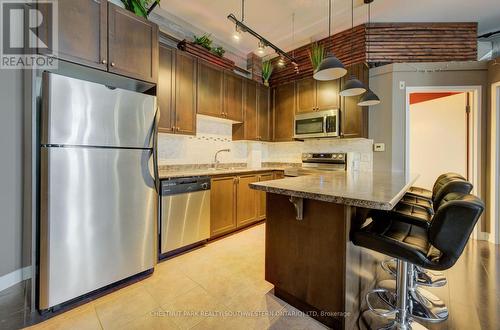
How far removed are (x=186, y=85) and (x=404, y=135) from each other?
10.6ft

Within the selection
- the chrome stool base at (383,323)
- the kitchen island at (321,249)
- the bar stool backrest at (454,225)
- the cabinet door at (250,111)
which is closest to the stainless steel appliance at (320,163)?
the cabinet door at (250,111)

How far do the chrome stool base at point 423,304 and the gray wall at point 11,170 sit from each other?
3.18 metres

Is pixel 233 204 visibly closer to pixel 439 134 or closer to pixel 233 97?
pixel 233 97

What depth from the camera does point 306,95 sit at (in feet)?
12.5

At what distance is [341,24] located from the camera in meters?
3.30

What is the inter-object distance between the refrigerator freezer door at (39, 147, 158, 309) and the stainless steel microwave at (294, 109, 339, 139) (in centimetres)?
262

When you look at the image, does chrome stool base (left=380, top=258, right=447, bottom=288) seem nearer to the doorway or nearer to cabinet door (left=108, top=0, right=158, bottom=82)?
the doorway

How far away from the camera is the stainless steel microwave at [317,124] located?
342cm

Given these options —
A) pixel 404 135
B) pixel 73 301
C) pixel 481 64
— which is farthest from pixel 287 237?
pixel 481 64

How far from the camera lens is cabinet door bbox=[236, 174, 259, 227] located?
3293 mm

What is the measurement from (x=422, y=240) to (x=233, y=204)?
2276mm

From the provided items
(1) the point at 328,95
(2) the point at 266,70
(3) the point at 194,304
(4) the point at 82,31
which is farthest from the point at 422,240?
(2) the point at 266,70

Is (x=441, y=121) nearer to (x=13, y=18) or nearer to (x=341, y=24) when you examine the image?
(x=341, y=24)

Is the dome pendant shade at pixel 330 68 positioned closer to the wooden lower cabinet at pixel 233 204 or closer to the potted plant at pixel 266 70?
the wooden lower cabinet at pixel 233 204
